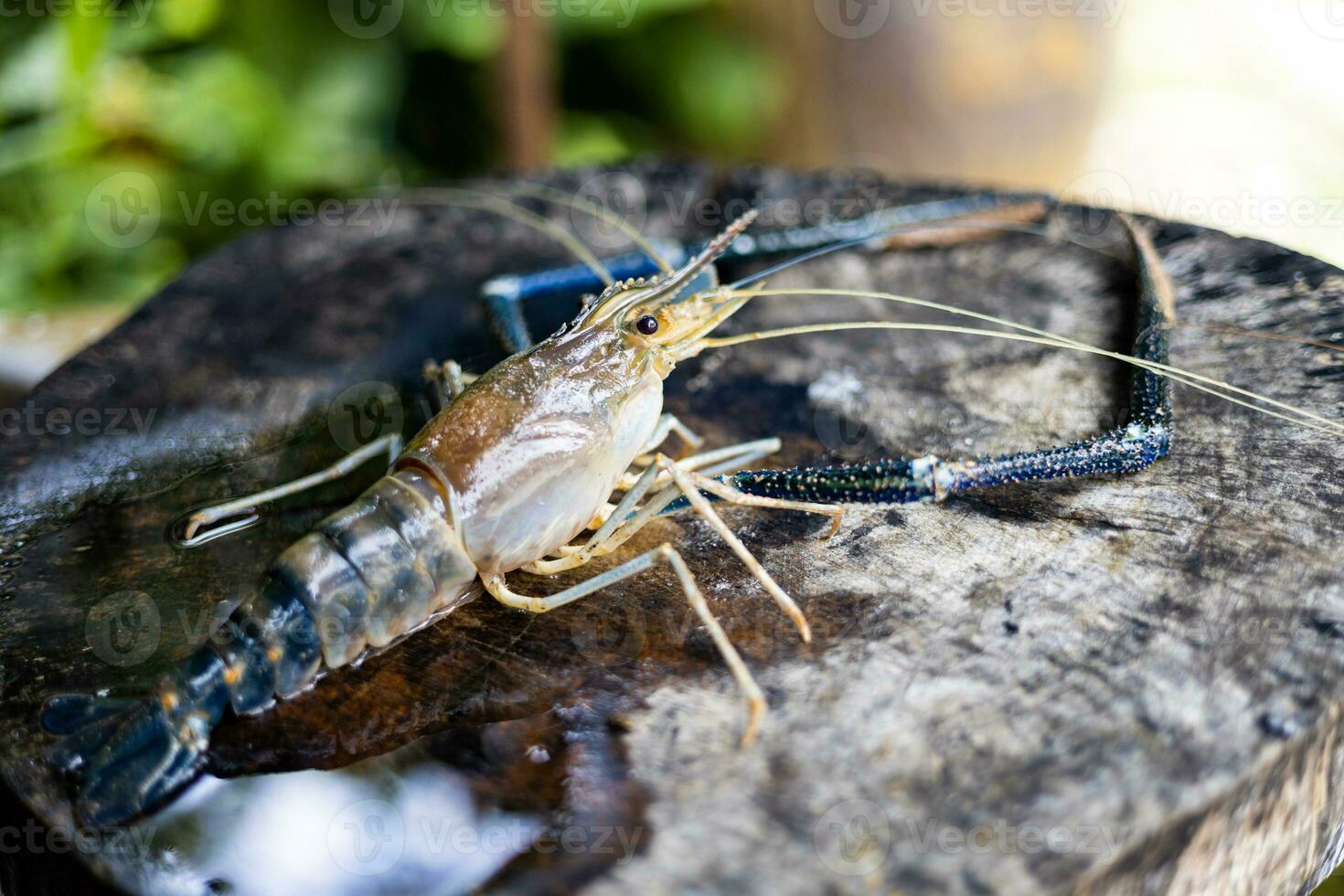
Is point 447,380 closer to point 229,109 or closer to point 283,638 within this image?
point 283,638

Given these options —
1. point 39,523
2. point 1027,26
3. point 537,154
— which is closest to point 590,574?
point 39,523

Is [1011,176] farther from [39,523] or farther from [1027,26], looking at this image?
[39,523]

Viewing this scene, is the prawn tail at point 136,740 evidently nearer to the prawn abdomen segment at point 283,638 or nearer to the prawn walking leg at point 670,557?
the prawn abdomen segment at point 283,638

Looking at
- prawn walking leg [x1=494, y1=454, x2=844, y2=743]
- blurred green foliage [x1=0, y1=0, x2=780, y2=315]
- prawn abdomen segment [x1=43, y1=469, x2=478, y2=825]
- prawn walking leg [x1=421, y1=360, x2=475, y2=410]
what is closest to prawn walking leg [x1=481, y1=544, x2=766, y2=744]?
prawn walking leg [x1=494, y1=454, x2=844, y2=743]

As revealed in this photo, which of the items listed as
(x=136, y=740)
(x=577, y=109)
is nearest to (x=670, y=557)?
(x=136, y=740)

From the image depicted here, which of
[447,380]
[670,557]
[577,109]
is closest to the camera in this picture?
[670,557]

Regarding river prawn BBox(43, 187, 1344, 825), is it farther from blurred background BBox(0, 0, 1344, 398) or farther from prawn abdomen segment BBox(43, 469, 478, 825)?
blurred background BBox(0, 0, 1344, 398)
